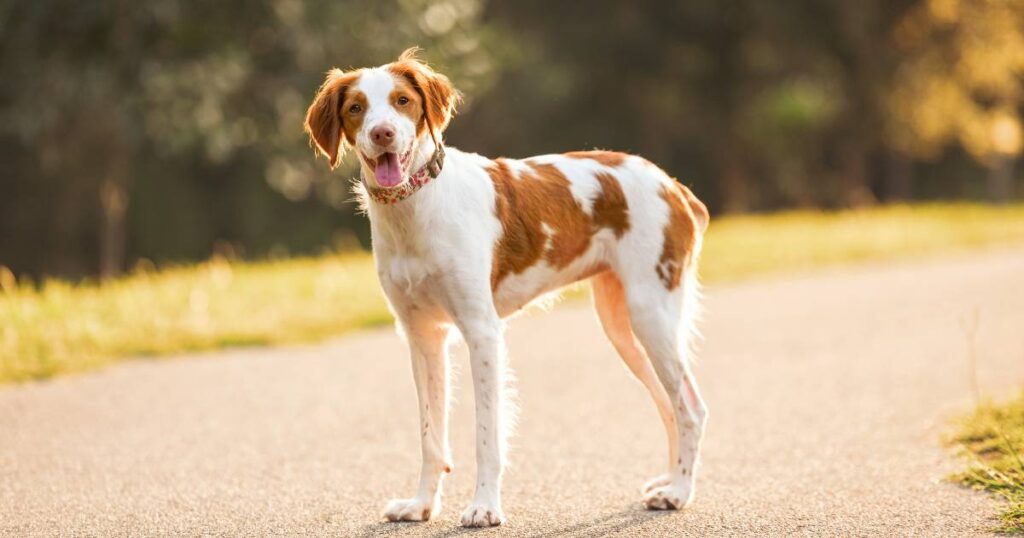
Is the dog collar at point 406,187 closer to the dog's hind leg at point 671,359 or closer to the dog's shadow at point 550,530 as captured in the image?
the dog's hind leg at point 671,359

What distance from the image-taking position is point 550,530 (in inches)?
197

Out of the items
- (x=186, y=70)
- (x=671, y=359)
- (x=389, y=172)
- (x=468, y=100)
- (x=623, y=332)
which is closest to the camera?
(x=389, y=172)

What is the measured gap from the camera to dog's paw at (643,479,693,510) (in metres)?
5.36

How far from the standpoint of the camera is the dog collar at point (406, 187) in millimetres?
4961

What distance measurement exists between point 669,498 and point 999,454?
176cm

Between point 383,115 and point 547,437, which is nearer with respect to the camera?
point 383,115

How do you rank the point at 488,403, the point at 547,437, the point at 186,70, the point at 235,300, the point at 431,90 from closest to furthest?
the point at 431,90
the point at 488,403
the point at 547,437
the point at 235,300
the point at 186,70

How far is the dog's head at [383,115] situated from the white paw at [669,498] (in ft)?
5.47

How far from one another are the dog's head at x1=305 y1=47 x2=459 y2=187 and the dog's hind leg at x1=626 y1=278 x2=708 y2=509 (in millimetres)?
1159

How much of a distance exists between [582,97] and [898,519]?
27.3m

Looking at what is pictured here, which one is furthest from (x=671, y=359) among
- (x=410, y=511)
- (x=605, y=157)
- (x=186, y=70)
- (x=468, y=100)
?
(x=468, y=100)

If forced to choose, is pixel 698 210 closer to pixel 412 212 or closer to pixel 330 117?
pixel 412 212

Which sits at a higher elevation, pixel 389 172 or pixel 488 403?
pixel 389 172

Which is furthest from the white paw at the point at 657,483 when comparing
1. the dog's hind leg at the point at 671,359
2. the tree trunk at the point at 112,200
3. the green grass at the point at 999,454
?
the tree trunk at the point at 112,200
